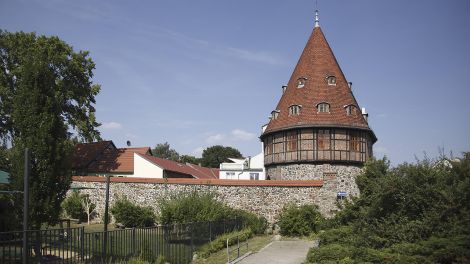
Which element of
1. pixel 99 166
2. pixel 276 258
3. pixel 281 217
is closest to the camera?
pixel 276 258

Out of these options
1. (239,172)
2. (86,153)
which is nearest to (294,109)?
(239,172)

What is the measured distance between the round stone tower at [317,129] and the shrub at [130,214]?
11271mm

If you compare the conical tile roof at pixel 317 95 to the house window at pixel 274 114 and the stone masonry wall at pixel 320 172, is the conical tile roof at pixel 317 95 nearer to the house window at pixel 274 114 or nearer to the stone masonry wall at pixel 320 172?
the house window at pixel 274 114

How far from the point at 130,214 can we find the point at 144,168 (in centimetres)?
1173

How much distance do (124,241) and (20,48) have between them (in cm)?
2260

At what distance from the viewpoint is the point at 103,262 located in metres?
12.2

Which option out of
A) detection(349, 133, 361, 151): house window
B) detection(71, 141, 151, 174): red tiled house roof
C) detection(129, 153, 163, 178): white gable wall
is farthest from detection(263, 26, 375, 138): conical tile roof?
detection(71, 141, 151, 174): red tiled house roof

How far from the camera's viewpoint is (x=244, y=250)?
60.2 ft

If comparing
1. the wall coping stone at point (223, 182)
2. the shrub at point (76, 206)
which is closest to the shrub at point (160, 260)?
the wall coping stone at point (223, 182)

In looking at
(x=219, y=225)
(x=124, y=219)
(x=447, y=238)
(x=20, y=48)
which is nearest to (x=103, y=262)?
(x=219, y=225)

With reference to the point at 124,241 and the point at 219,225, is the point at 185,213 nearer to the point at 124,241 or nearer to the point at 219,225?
the point at 219,225

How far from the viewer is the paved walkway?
51.7ft

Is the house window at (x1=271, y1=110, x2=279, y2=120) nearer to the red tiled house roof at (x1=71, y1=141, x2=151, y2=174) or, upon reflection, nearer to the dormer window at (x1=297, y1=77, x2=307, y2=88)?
the dormer window at (x1=297, y1=77, x2=307, y2=88)

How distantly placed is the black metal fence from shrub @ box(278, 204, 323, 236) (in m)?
6.94
